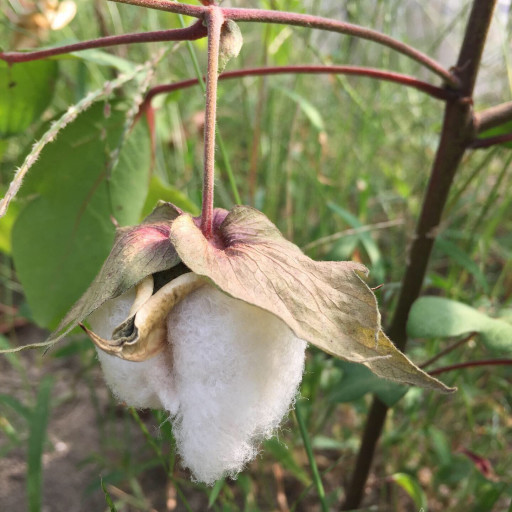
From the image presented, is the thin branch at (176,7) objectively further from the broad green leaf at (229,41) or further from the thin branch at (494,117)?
the thin branch at (494,117)

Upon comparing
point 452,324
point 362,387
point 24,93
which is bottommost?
point 362,387

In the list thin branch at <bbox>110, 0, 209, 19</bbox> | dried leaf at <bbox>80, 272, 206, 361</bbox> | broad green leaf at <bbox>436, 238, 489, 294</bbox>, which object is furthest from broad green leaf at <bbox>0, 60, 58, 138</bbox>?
broad green leaf at <bbox>436, 238, 489, 294</bbox>

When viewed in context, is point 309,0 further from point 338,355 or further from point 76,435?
point 338,355

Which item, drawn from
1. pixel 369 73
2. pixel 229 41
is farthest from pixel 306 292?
pixel 369 73

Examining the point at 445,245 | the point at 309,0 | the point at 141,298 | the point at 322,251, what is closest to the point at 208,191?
the point at 141,298

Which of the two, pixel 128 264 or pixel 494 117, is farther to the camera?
pixel 494 117

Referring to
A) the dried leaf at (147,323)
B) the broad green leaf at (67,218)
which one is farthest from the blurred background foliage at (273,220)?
the dried leaf at (147,323)

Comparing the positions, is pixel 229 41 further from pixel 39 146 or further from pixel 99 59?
pixel 99 59
